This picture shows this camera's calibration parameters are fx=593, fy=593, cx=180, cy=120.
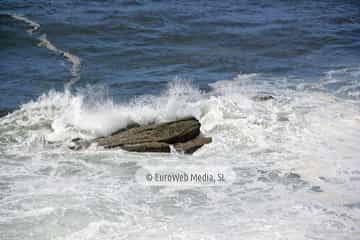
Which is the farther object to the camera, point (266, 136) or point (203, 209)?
point (266, 136)

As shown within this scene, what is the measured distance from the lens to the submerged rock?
32.1 ft

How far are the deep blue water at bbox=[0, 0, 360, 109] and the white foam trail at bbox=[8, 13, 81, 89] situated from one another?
0.17 m

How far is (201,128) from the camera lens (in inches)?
430

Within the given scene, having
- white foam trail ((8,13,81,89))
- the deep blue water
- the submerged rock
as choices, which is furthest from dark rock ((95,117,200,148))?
white foam trail ((8,13,81,89))

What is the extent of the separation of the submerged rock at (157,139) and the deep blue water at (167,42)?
2.60 m

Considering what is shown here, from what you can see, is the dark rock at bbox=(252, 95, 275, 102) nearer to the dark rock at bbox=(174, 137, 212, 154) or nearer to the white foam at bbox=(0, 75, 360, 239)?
the white foam at bbox=(0, 75, 360, 239)

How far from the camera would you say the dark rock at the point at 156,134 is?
9.89 meters

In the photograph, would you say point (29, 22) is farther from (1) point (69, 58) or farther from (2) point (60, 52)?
(1) point (69, 58)

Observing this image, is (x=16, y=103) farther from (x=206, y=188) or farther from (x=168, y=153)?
(x=206, y=188)

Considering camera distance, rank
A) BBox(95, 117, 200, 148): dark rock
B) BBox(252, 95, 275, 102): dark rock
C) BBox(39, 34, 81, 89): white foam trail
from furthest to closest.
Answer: BBox(39, 34, 81, 89): white foam trail
BBox(252, 95, 275, 102): dark rock
BBox(95, 117, 200, 148): dark rock

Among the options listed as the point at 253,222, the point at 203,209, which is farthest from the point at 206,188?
the point at 253,222

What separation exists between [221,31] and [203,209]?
Answer: 40.7ft

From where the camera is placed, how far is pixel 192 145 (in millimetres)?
9922

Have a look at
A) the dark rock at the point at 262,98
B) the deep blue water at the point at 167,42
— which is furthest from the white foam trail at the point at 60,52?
the dark rock at the point at 262,98
